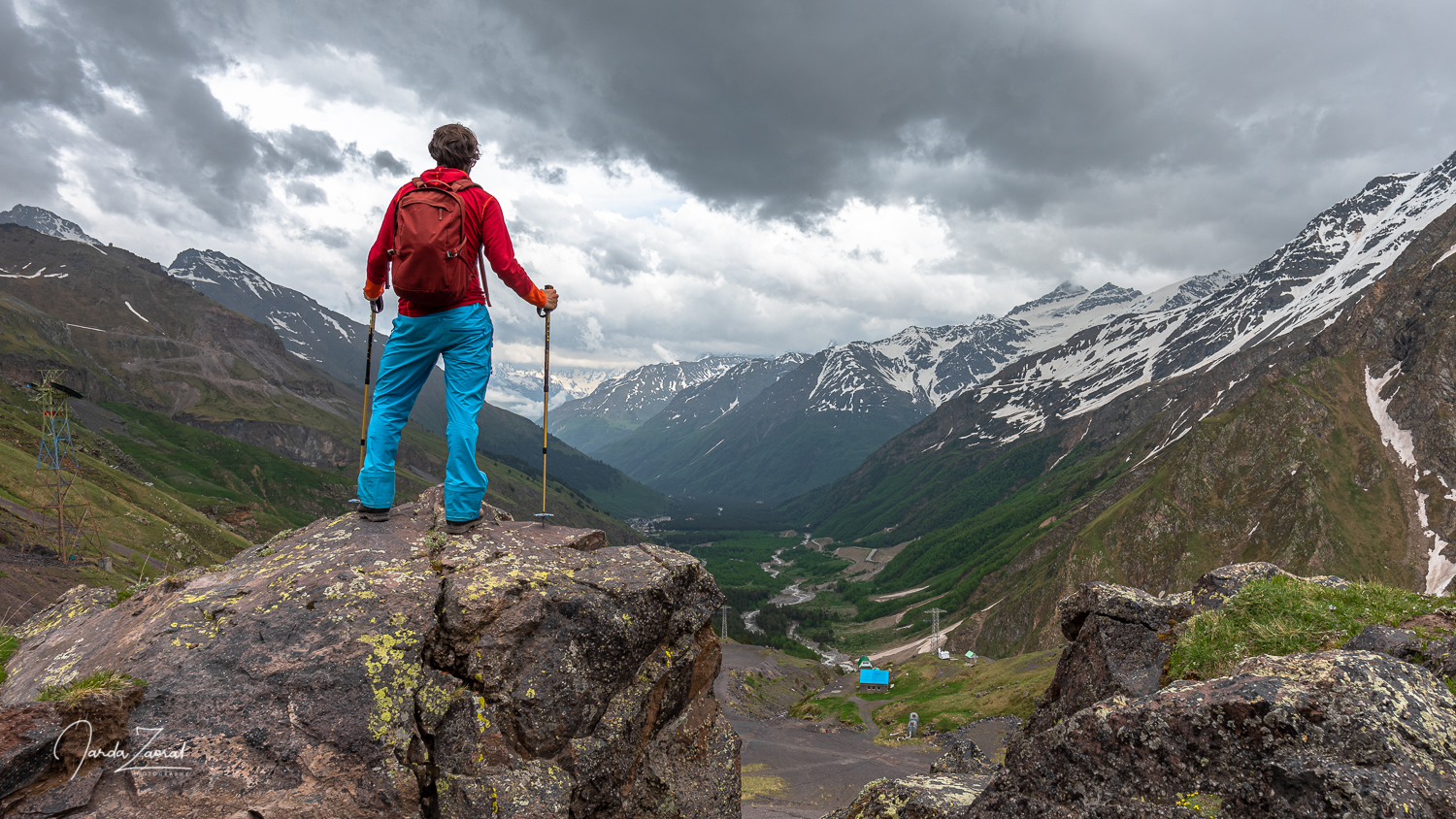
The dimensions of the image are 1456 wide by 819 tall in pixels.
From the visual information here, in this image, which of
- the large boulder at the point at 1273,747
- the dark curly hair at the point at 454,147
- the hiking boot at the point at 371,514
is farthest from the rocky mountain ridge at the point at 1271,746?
the dark curly hair at the point at 454,147

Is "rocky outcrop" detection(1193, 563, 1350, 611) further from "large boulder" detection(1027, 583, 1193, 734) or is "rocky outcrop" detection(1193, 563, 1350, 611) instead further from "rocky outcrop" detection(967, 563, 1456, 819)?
"rocky outcrop" detection(967, 563, 1456, 819)

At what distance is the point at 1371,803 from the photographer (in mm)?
4949

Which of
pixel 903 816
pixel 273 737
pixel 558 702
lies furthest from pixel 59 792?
pixel 903 816

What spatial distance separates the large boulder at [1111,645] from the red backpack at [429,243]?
428 inches

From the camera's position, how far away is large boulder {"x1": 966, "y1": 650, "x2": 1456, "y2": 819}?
515cm

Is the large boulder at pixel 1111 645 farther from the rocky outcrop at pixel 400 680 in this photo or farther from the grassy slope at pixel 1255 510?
the grassy slope at pixel 1255 510

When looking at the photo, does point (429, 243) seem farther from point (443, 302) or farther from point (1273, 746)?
point (1273, 746)

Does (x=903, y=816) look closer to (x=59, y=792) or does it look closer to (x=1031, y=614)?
(x=59, y=792)

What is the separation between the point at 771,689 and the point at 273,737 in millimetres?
108270

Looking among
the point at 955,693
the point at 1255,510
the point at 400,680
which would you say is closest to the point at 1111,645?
the point at 400,680

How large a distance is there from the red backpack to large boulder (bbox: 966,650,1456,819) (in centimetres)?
982

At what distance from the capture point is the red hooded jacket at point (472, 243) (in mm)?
9258

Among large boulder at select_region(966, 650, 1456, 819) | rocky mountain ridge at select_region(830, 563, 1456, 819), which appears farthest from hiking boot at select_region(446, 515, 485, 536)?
large boulder at select_region(966, 650, 1456, 819)

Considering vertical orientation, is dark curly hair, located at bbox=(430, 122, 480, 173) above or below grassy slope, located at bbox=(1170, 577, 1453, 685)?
above
